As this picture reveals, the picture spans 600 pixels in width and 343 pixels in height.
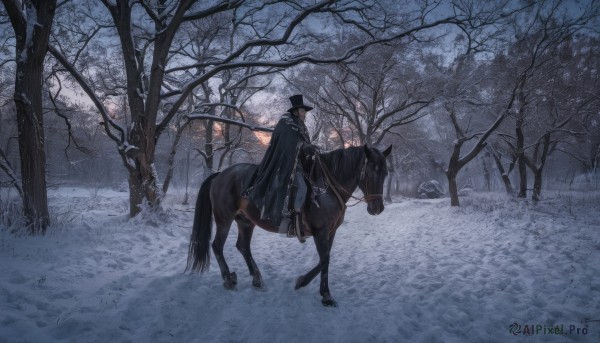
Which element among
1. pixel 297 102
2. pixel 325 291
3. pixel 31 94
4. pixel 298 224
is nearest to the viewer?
pixel 325 291

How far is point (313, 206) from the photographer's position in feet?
14.7

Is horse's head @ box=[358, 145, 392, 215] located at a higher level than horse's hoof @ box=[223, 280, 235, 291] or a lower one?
higher

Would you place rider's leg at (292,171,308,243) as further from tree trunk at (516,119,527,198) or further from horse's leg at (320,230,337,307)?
tree trunk at (516,119,527,198)

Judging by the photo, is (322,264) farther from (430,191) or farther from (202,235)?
(430,191)

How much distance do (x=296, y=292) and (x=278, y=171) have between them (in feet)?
6.69

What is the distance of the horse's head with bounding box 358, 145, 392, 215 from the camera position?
4324mm

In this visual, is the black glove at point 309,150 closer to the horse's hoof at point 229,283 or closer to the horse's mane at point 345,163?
the horse's mane at point 345,163

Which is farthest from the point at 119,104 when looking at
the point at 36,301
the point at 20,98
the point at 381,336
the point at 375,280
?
the point at 381,336

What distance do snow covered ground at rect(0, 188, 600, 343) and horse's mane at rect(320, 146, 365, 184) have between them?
1.97 m

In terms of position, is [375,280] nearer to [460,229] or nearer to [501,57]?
[460,229]

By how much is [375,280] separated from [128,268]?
456 cm

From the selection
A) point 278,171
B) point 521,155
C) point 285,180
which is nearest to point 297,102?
point 278,171

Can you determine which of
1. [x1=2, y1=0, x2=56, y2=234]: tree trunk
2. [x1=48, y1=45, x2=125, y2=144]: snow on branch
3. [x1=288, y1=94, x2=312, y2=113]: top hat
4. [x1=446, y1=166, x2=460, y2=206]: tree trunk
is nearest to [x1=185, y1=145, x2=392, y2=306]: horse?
[x1=288, y1=94, x2=312, y2=113]: top hat

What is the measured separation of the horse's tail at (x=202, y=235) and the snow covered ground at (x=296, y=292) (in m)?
0.27
